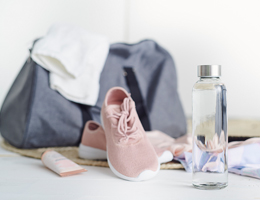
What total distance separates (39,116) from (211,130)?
1.98 feet

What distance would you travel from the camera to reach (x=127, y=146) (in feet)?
2.31

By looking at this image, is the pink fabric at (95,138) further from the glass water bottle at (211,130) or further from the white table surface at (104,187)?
the glass water bottle at (211,130)

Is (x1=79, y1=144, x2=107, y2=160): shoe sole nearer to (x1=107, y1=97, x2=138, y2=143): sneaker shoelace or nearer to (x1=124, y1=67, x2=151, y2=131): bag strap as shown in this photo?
(x1=107, y1=97, x2=138, y2=143): sneaker shoelace

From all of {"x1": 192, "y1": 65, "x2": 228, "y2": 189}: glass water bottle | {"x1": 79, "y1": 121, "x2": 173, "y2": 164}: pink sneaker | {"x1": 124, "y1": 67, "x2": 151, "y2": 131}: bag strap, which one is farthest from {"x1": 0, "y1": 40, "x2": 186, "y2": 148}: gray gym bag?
{"x1": 192, "y1": 65, "x2": 228, "y2": 189}: glass water bottle

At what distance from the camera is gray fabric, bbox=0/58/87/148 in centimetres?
100

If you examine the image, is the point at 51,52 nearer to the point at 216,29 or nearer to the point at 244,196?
the point at 244,196

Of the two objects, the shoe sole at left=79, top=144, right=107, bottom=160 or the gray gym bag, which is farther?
the gray gym bag

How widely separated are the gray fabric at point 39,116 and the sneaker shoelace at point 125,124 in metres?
0.34

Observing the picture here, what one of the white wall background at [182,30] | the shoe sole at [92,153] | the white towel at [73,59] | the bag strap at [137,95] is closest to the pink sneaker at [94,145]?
the shoe sole at [92,153]

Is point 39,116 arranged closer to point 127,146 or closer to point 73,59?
point 73,59

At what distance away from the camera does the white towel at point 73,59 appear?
3.41ft

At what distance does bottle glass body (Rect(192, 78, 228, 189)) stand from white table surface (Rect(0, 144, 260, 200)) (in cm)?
3

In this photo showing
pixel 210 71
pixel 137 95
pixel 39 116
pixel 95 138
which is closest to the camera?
pixel 210 71

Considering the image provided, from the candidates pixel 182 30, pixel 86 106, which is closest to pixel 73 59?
pixel 86 106
